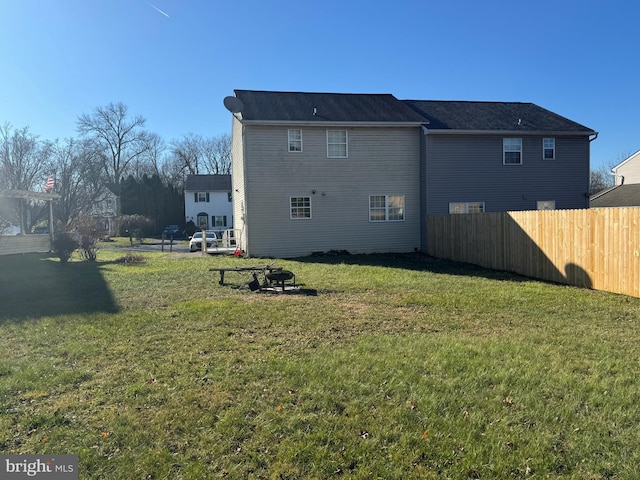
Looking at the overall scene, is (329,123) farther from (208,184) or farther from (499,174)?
(208,184)

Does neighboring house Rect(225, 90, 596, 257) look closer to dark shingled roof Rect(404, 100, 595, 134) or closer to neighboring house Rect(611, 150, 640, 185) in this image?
dark shingled roof Rect(404, 100, 595, 134)

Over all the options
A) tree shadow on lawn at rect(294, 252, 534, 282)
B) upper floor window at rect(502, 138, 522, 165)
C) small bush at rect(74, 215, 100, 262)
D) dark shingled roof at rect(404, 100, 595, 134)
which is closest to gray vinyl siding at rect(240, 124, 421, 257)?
tree shadow on lawn at rect(294, 252, 534, 282)

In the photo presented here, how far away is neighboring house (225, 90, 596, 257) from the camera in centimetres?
1723

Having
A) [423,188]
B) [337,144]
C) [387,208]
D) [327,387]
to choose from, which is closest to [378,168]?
[387,208]

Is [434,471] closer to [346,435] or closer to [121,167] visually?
[346,435]

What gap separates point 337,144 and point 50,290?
38.9ft

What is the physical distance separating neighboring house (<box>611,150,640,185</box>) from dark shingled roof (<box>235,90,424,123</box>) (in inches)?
1189

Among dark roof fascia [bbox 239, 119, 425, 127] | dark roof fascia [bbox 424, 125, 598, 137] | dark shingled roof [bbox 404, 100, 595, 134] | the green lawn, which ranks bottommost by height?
the green lawn

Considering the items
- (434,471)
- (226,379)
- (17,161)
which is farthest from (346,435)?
(17,161)

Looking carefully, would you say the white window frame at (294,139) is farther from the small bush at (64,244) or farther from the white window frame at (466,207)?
the small bush at (64,244)

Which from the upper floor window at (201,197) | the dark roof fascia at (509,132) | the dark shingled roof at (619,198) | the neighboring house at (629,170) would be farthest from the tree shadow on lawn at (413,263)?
the upper floor window at (201,197)

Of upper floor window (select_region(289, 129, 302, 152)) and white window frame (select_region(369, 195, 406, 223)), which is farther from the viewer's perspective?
white window frame (select_region(369, 195, 406, 223))

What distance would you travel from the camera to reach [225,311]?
7.36m

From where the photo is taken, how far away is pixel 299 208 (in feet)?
57.6
